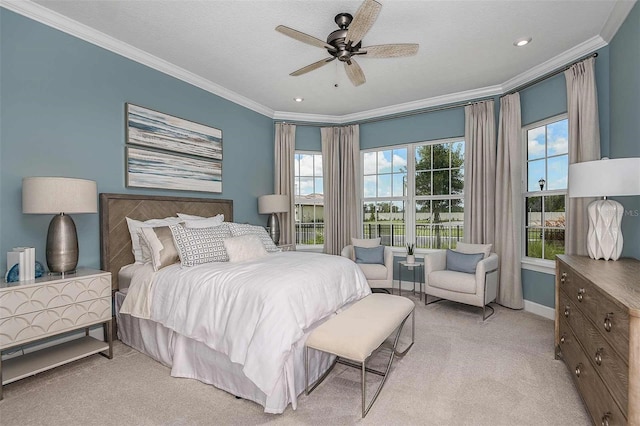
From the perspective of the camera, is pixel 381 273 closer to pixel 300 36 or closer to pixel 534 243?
pixel 534 243

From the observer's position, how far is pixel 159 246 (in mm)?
2838

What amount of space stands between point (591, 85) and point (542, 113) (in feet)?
2.17

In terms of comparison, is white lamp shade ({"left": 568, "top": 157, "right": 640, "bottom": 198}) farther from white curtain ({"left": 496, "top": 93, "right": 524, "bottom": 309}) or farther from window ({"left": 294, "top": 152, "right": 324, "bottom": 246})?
window ({"left": 294, "top": 152, "right": 324, "bottom": 246})

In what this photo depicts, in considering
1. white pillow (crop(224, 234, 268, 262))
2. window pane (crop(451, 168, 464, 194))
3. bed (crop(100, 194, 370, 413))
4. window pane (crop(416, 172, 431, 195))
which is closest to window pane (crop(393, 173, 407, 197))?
window pane (crop(416, 172, 431, 195))

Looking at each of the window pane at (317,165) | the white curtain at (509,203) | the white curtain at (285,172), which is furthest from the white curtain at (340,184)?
the white curtain at (509,203)

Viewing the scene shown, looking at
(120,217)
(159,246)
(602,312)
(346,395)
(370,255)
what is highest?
(120,217)

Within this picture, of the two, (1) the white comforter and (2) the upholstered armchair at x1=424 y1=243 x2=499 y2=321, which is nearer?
(1) the white comforter

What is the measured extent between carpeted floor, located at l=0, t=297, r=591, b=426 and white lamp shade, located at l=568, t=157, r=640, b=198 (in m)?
1.40

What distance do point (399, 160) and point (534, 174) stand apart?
192 centimetres

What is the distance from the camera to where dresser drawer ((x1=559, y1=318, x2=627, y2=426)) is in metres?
1.44

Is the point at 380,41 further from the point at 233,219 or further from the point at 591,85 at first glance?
the point at 233,219

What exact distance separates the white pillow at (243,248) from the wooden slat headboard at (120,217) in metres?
1.04

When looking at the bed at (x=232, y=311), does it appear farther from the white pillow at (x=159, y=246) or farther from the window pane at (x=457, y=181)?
the window pane at (x=457, y=181)

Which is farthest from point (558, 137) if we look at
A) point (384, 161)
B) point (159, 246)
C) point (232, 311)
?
point (159, 246)
